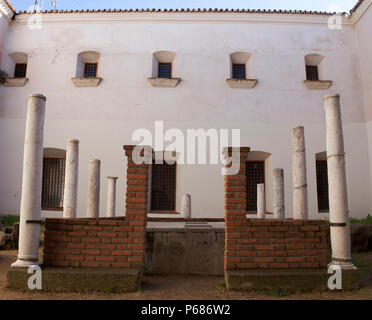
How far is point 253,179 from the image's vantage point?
12336mm

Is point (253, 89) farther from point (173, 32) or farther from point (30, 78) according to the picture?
point (30, 78)

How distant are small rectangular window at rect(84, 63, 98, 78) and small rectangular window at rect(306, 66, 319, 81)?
27.6 ft

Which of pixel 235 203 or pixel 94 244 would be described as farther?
pixel 235 203

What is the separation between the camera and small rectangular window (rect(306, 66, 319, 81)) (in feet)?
43.0

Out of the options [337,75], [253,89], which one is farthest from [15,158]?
[337,75]

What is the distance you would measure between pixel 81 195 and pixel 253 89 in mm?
7407

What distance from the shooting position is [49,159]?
1238 centimetres

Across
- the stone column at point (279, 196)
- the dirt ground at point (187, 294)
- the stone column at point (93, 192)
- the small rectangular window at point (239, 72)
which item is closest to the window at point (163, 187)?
the stone column at point (93, 192)

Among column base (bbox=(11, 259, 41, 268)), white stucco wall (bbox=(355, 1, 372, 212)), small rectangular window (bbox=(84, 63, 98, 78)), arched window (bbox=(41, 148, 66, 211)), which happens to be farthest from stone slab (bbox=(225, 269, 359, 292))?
small rectangular window (bbox=(84, 63, 98, 78))

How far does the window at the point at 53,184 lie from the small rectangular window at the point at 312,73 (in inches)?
397

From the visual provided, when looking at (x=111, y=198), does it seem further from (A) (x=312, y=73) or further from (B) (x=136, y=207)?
(A) (x=312, y=73)

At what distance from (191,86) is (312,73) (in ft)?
16.2

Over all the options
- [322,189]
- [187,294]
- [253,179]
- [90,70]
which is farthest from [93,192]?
[322,189]

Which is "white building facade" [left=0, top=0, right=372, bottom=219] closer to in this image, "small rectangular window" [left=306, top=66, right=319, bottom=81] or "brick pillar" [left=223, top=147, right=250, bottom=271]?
"small rectangular window" [left=306, top=66, right=319, bottom=81]
